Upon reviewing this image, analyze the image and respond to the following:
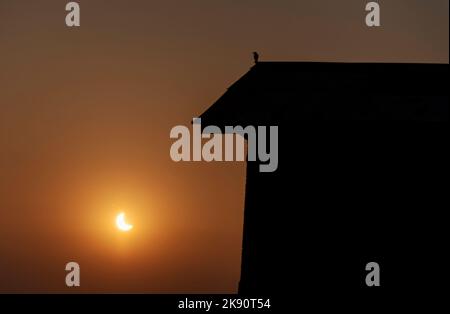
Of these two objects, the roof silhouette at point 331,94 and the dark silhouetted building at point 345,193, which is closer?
the roof silhouette at point 331,94

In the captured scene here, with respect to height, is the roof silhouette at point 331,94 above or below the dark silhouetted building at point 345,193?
above

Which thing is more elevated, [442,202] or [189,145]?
[189,145]

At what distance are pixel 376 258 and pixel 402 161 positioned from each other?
2123 millimetres

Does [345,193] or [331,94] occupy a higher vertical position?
[331,94]

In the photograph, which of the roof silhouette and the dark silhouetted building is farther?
the dark silhouetted building

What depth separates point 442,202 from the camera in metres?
15.4

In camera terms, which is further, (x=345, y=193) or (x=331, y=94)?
(x=331, y=94)

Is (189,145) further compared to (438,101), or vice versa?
(189,145)

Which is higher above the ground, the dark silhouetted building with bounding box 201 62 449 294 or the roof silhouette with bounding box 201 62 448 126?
the roof silhouette with bounding box 201 62 448 126

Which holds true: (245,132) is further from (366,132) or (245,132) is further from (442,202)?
(442,202)
